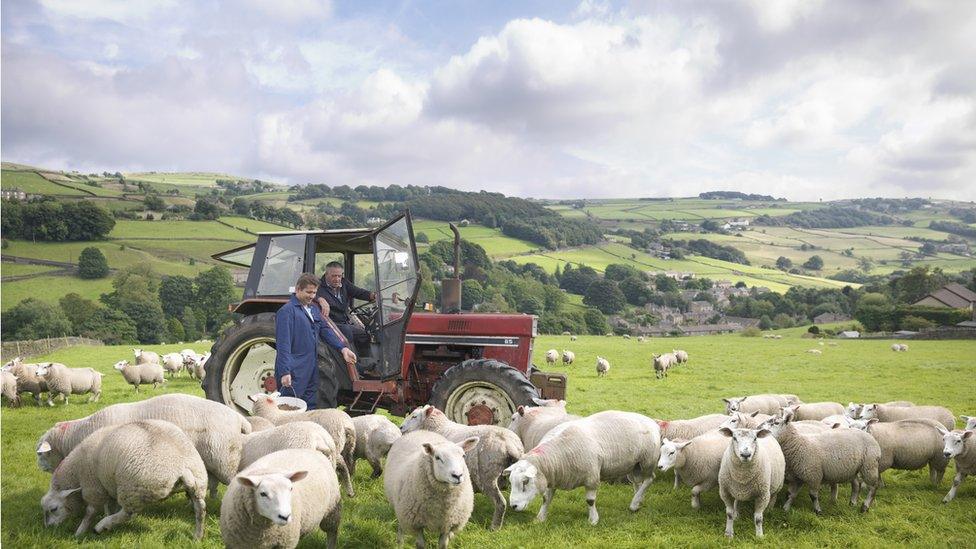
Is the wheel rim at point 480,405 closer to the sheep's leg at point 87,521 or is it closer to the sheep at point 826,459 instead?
the sheep at point 826,459

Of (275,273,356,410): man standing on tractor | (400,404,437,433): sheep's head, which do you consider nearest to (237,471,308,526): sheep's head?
(275,273,356,410): man standing on tractor

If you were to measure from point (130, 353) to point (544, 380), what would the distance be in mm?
25851

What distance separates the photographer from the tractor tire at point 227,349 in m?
7.94

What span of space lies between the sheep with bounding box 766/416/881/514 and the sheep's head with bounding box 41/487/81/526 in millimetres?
7007

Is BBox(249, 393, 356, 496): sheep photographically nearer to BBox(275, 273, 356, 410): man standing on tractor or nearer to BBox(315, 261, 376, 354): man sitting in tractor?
BBox(275, 273, 356, 410): man standing on tractor

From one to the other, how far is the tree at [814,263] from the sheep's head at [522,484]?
4944 inches

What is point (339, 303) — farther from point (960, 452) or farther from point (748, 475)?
point (960, 452)

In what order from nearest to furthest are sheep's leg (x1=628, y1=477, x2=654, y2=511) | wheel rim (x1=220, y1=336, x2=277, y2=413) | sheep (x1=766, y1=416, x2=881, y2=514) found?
sheep's leg (x1=628, y1=477, x2=654, y2=511) → sheep (x1=766, y1=416, x2=881, y2=514) → wheel rim (x1=220, y1=336, x2=277, y2=413)

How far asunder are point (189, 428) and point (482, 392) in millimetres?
3408

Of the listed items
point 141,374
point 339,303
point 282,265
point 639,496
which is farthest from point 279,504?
point 141,374

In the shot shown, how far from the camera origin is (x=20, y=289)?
55219 millimetres

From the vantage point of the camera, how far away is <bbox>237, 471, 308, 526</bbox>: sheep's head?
13.1 ft

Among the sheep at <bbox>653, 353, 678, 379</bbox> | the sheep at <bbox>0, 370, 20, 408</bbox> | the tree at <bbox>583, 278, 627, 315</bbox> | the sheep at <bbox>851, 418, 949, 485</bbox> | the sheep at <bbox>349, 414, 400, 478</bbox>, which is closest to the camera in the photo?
the sheep at <bbox>349, 414, 400, 478</bbox>

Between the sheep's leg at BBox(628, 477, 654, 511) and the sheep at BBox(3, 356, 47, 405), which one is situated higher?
the sheep's leg at BBox(628, 477, 654, 511)
